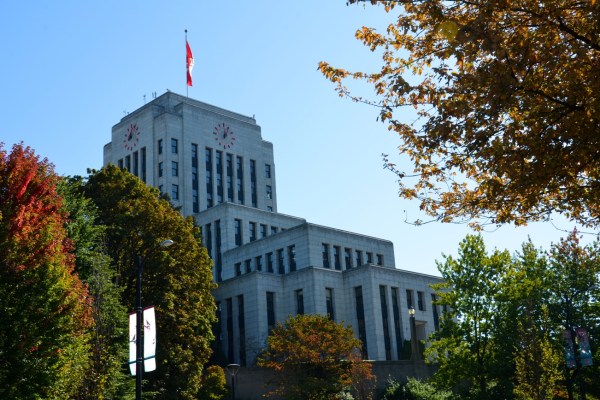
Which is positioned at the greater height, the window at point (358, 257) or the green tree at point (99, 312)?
the window at point (358, 257)

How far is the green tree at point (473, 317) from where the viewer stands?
43.8 m

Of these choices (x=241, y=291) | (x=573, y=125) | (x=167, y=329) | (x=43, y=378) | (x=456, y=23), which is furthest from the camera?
(x=241, y=291)

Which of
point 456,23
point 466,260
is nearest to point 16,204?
point 456,23

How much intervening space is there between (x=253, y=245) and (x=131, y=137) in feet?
107

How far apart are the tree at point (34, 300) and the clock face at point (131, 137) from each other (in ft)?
240

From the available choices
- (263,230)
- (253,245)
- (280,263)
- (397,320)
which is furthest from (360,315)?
(263,230)

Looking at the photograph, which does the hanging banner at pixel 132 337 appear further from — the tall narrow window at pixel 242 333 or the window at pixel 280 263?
the window at pixel 280 263

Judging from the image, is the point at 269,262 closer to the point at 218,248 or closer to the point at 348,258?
the point at 348,258

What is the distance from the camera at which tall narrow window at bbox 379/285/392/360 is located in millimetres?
68006

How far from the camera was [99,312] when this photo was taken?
28.4 m

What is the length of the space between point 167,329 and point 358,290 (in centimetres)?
3230

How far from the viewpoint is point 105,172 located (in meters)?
43.9

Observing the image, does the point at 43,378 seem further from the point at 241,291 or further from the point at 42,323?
the point at 241,291

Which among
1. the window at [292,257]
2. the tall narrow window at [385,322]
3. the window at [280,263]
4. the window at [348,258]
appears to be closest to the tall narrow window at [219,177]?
the window at [280,263]
